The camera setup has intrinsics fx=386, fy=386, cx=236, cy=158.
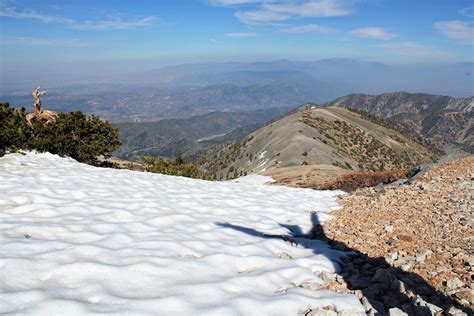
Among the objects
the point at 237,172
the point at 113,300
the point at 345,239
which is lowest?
the point at 237,172

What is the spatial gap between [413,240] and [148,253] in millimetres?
6192

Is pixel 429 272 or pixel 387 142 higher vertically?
pixel 429 272

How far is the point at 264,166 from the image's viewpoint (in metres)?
65.8

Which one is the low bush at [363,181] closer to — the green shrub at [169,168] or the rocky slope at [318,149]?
the green shrub at [169,168]

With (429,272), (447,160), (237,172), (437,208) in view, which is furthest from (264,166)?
(429,272)

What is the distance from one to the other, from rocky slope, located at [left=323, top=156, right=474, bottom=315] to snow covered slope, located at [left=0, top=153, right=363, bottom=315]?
76cm

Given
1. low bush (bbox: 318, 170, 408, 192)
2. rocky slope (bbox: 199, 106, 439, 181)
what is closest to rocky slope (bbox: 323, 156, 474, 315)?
low bush (bbox: 318, 170, 408, 192)

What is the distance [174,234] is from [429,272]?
537 cm

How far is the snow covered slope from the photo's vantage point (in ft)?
18.4

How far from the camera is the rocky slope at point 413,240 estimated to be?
6.58 metres

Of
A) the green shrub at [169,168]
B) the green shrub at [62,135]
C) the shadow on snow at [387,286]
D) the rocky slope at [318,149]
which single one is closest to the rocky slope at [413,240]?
the shadow on snow at [387,286]

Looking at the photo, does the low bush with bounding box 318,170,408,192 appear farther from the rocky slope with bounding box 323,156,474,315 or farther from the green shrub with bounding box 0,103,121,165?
the green shrub with bounding box 0,103,121,165

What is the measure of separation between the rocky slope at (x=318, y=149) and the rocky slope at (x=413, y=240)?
45239mm

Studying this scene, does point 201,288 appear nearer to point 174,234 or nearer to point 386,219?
point 174,234
